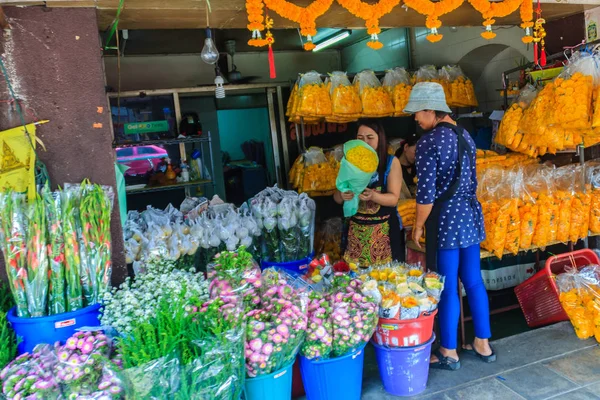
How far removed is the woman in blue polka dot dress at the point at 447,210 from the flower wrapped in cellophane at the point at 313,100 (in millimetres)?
1847

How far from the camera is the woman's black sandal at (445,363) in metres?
3.21

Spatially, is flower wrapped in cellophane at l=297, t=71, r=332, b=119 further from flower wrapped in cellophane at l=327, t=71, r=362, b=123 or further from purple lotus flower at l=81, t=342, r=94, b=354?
purple lotus flower at l=81, t=342, r=94, b=354

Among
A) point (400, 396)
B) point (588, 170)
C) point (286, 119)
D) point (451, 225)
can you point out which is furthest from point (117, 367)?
point (286, 119)

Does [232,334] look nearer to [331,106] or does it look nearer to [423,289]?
[423,289]

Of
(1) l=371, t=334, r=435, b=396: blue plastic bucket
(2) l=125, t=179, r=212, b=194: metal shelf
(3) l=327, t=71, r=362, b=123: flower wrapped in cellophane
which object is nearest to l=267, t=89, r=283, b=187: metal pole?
(2) l=125, t=179, r=212, b=194: metal shelf

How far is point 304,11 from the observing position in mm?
3119

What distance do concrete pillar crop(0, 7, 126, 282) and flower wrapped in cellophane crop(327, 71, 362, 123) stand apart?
8.73 feet

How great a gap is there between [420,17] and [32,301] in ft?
10.4

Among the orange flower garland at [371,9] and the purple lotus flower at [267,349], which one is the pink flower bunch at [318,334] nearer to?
the purple lotus flower at [267,349]

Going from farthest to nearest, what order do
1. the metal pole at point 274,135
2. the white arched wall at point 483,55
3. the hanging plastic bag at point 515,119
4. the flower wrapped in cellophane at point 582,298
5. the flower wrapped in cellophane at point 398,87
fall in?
1. the metal pole at point 274,135
2. the white arched wall at point 483,55
3. the flower wrapped in cellophane at point 398,87
4. the hanging plastic bag at point 515,119
5. the flower wrapped in cellophane at point 582,298

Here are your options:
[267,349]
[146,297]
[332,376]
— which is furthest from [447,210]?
[146,297]

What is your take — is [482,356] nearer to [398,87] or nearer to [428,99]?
[428,99]

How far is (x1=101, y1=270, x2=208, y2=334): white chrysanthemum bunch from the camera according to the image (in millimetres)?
2270

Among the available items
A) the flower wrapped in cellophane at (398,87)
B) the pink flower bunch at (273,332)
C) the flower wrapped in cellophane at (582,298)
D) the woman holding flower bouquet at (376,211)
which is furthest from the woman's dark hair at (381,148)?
the flower wrapped in cellophane at (398,87)
